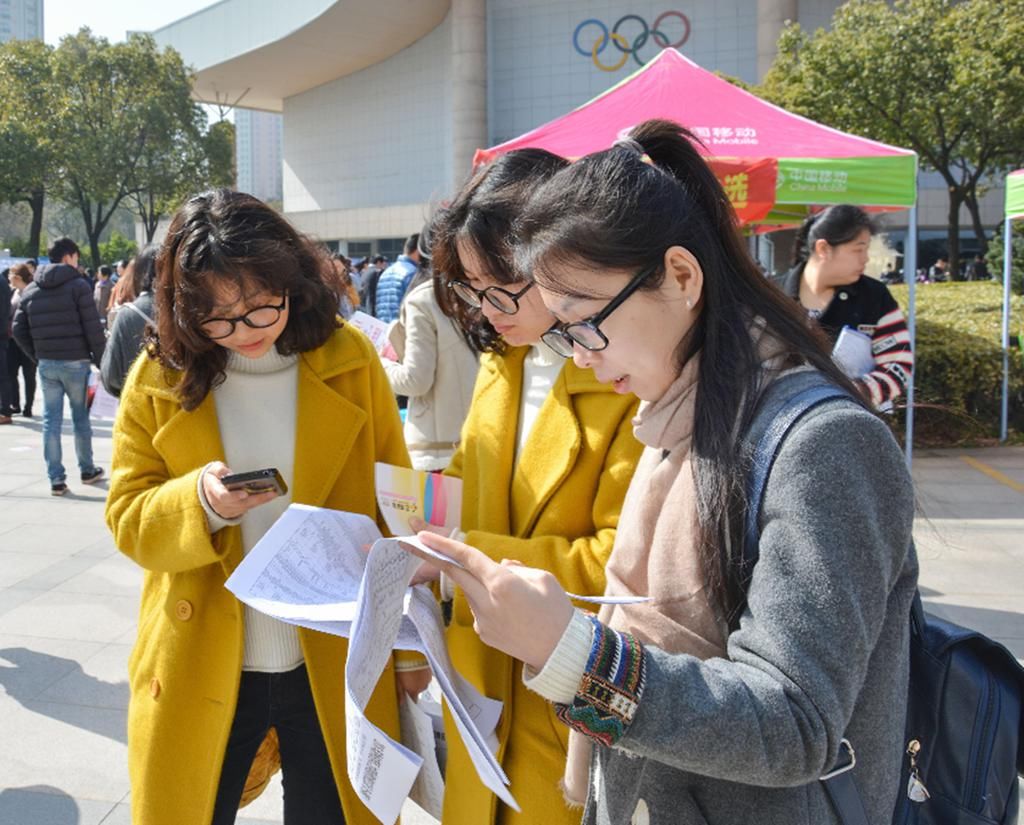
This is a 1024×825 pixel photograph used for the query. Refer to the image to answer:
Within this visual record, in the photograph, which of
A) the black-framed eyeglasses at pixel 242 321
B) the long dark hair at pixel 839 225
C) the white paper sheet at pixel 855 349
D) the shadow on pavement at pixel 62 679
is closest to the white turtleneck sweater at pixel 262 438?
the black-framed eyeglasses at pixel 242 321

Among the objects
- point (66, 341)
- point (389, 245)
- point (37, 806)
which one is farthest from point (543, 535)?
point (389, 245)

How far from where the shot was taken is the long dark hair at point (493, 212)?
74.6 inches

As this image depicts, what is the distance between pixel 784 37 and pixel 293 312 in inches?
947

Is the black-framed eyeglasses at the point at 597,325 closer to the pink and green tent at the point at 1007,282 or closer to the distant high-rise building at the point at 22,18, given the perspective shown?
the pink and green tent at the point at 1007,282

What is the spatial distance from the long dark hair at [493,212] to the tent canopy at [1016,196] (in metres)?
7.72

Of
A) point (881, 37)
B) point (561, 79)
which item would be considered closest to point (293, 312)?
point (881, 37)

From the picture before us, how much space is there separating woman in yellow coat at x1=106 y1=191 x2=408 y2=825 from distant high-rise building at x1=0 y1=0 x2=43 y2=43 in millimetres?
148847

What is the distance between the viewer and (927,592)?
500cm

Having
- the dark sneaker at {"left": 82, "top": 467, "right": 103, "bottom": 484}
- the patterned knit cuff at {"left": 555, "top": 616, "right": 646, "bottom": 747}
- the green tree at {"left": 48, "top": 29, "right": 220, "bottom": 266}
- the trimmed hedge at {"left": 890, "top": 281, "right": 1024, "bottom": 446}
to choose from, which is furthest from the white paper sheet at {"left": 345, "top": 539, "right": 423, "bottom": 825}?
the green tree at {"left": 48, "top": 29, "right": 220, "bottom": 266}

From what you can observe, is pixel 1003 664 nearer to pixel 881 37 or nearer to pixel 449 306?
pixel 449 306

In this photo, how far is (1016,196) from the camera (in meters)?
8.48

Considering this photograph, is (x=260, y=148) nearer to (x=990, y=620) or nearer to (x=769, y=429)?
(x=990, y=620)

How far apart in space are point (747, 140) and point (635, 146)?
6226mm

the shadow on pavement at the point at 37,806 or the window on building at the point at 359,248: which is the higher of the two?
the window on building at the point at 359,248
